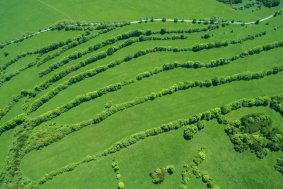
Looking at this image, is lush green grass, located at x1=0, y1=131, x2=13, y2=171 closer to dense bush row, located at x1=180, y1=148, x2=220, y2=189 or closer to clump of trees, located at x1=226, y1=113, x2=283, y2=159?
dense bush row, located at x1=180, y1=148, x2=220, y2=189

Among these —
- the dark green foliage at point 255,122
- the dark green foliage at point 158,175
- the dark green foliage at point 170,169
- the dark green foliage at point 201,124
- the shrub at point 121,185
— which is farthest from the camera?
the dark green foliage at point 201,124

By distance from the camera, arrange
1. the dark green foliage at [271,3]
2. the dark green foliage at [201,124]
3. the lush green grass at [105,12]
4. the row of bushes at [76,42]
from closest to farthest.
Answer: the dark green foliage at [201,124] < the row of bushes at [76,42] < the lush green grass at [105,12] < the dark green foliage at [271,3]

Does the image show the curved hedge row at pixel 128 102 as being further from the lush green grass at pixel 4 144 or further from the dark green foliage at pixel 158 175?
the dark green foliage at pixel 158 175

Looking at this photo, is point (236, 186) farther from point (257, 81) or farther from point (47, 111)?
point (47, 111)

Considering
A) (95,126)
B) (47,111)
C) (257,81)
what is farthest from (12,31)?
(257,81)

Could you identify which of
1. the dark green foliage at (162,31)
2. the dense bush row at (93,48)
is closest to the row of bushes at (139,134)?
the dense bush row at (93,48)

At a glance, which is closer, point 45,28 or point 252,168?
point 252,168

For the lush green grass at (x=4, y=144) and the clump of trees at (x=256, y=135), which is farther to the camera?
the lush green grass at (x=4, y=144)

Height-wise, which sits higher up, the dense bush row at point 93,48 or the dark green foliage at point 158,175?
the dense bush row at point 93,48
